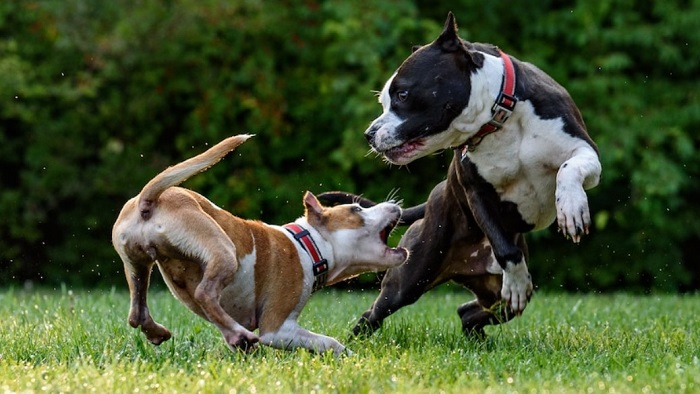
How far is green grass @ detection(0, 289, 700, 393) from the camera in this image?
3.97 metres

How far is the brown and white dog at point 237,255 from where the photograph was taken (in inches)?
188

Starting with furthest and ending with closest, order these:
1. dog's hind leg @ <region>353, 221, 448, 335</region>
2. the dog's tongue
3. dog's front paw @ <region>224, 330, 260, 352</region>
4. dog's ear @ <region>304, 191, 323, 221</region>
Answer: dog's hind leg @ <region>353, 221, 448, 335</region> → the dog's tongue → dog's ear @ <region>304, 191, 323, 221</region> → dog's front paw @ <region>224, 330, 260, 352</region>

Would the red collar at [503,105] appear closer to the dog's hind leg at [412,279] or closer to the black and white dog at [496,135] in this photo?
the black and white dog at [496,135]

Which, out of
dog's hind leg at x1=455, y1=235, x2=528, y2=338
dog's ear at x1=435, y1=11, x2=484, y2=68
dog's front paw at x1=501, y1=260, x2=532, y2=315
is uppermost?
dog's ear at x1=435, y1=11, x2=484, y2=68

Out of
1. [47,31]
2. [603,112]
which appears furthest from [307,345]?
[47,31]

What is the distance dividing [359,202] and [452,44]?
1157mm

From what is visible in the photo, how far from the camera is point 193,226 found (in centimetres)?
479

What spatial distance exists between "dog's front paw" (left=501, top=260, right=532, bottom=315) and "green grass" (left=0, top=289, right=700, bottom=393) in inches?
8.3

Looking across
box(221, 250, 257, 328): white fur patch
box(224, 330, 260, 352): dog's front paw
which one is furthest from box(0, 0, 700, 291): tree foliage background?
box(224, 330, 260, 352): dog's front paw

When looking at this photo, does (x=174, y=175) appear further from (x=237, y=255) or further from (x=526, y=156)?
(x=526, y=156)

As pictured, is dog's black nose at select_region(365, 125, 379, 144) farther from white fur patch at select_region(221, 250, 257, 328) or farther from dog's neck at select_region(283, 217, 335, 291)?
white fur patch at select_region(221, 250, 257, 328)

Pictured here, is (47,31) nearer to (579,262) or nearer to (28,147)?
(28,147)

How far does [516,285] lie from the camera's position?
548cm

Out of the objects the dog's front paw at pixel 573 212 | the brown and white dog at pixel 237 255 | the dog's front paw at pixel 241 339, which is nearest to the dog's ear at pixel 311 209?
the brown and white dog at pixel 237 255
